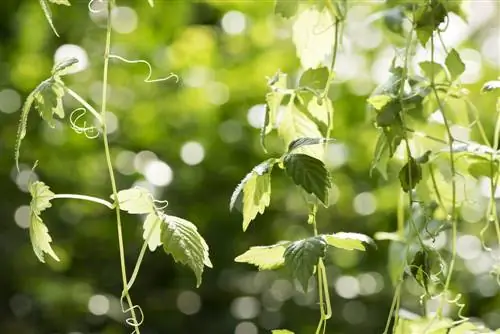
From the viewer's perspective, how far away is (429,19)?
24.2 inches

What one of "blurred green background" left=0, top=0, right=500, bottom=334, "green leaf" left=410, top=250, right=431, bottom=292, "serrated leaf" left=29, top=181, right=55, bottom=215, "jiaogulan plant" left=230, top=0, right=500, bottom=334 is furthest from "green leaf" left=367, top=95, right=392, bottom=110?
"blurred green background" left=0, top=0, right=500, bottom=334

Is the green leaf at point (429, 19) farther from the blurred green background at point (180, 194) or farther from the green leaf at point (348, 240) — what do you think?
the blurred green background at point (180, 194)

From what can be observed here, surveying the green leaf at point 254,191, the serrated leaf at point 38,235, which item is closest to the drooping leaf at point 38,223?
the serrated leaf at point 38,235

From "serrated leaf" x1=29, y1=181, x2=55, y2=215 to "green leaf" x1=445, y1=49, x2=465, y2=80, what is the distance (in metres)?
0.29

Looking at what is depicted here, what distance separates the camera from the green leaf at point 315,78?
65 centimetres

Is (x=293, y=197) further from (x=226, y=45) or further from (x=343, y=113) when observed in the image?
(x=226, y=45)

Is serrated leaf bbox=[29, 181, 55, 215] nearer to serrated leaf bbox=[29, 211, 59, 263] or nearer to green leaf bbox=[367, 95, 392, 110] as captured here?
serrated leaf bbox=[29, 211, 59, 263]

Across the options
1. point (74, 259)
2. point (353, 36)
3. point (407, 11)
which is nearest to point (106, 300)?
point (74, 259)

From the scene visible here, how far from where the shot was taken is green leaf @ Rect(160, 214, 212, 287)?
1.79 feet

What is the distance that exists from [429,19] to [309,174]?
15 centimetres

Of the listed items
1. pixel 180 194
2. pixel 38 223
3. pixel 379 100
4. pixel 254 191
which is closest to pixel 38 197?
pixel 38 223

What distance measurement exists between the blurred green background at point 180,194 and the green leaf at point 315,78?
0.79 m

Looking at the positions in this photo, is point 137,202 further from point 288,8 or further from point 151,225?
point 288,8

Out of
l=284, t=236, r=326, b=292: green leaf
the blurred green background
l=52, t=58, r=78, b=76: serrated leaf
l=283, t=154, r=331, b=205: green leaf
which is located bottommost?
the blurred green background
